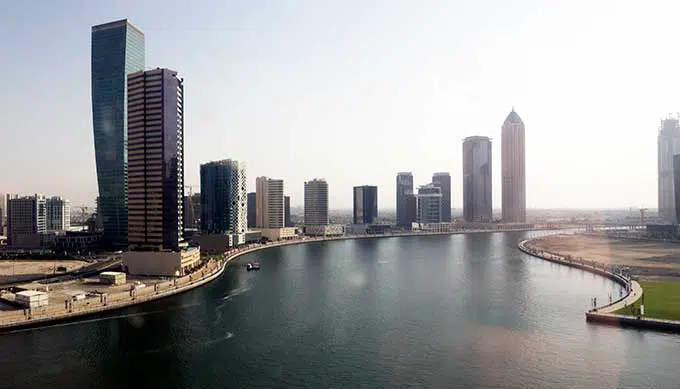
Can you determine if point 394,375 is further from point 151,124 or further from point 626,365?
point 151,124

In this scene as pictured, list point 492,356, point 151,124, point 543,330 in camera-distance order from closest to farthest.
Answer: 1. point 492,356
2. point 543,330
3. point 151,124

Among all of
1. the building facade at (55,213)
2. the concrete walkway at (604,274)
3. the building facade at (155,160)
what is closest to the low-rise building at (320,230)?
the concrete walkway at (604,274)

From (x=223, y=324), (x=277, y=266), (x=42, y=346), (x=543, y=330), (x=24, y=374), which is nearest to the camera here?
(x=24, y=374)

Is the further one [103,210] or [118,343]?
[103,210]

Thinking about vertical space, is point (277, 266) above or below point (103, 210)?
below

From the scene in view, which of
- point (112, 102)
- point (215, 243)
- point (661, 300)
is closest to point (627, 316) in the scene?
point (661, 300)

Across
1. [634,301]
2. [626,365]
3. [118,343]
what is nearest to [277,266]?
[118,343]

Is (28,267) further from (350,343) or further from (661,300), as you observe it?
(661,300)
